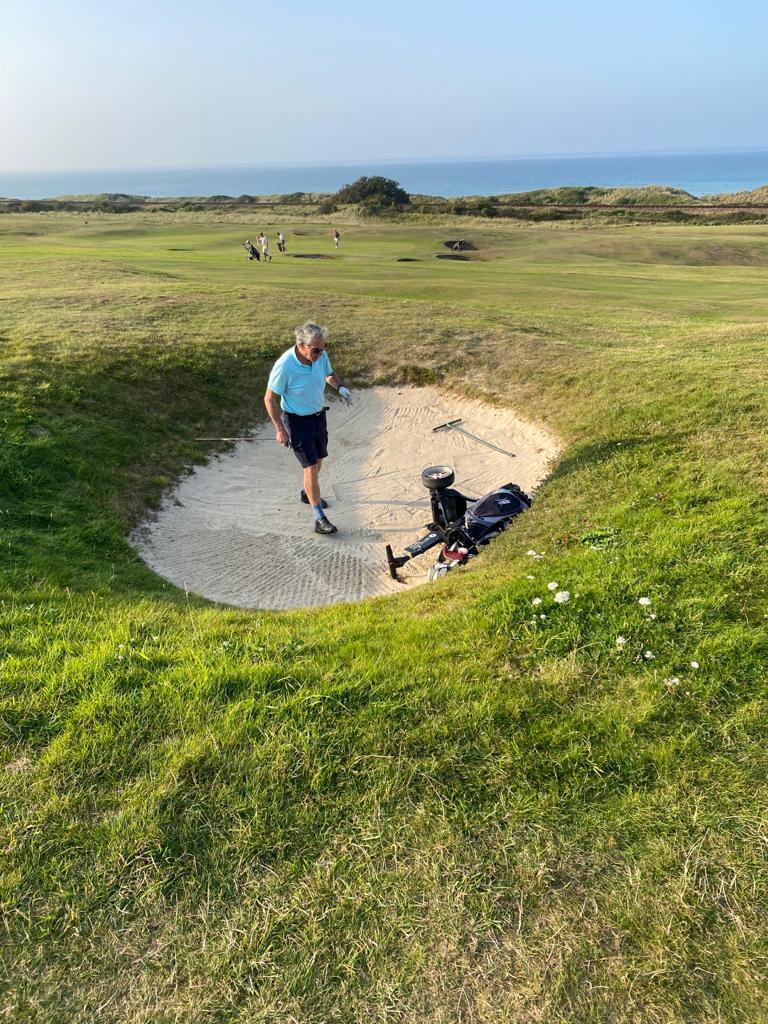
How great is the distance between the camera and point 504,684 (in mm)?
3957

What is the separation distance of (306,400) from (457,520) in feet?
8.29

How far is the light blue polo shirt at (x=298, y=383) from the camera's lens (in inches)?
311

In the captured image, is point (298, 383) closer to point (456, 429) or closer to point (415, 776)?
point (456, 429)

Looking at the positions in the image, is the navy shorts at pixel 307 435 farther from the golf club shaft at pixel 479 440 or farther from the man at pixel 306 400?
the golf club shaft at pixel 479 440

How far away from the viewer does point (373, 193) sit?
7300 centimetres

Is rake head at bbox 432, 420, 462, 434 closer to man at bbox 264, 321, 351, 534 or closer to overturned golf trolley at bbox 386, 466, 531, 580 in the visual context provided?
man at bbox 264, 321, 351, 534

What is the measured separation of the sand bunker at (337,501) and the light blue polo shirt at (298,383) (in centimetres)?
183

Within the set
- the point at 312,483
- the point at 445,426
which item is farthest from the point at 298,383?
the point at 445,426

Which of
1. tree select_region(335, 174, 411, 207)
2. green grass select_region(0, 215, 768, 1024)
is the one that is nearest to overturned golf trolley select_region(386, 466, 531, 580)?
green grass select_region(0, 215, 768, 1024)

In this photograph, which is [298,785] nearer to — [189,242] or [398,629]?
[398,629]

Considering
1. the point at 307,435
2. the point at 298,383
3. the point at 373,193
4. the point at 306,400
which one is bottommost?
the point at 307,435

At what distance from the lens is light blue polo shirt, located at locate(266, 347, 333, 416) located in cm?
789

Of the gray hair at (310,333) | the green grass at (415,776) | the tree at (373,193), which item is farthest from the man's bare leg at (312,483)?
the tree at (373,193)

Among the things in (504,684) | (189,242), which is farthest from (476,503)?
(189,242)
